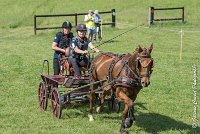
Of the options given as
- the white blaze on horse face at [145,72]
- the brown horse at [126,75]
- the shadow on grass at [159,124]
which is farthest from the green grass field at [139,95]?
the white blaze on horse face at [145,72]

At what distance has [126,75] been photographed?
9.31 meters

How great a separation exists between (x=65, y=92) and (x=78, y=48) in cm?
114

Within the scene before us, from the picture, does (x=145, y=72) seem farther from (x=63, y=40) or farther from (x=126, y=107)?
(x=63, y=40)

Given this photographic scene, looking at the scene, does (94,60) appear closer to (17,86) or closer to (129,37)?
(17,86)

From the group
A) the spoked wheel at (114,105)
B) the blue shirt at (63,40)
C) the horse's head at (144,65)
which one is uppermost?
the blue shirt at (63,40)

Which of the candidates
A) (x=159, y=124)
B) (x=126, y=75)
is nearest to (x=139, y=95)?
(x=159, y=124)

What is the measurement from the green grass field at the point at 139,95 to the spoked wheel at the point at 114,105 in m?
0.15

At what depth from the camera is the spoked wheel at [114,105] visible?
11.6 m

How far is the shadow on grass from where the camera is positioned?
9.84 meters

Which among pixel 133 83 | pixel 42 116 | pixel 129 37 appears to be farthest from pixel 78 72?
pixel 129 37

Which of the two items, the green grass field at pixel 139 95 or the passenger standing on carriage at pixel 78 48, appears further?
the passenger standing on carriage at pixel 78 48

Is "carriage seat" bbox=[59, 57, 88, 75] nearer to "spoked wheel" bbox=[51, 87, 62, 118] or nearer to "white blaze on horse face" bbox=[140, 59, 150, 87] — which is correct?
"spoked wheel" bbox=[51, 87, 62, 118]

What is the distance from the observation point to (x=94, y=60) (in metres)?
11.0

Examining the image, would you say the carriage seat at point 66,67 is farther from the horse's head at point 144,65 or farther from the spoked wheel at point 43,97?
the horse's head at point 144,65
